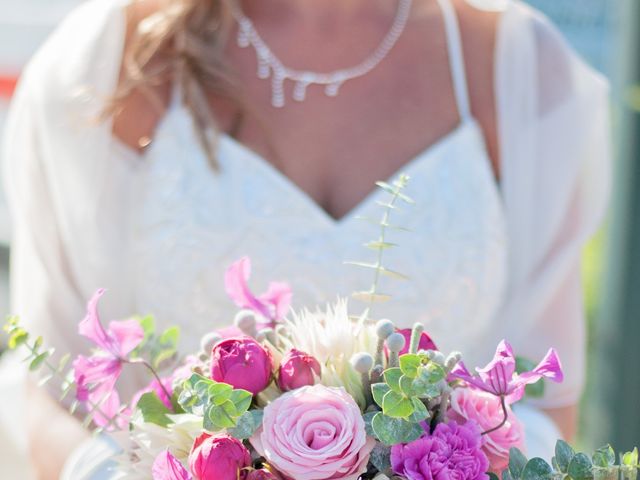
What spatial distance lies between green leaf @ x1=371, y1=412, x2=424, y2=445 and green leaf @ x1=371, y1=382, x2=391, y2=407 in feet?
0.04

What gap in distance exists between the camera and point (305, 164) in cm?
201

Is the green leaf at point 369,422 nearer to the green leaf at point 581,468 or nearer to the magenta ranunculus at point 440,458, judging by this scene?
the magenta ranunculus at point 440,458

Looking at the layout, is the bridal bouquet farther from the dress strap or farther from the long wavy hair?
the dress strap

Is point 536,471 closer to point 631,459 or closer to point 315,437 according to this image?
point 631,459

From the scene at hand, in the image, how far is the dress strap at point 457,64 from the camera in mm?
2066

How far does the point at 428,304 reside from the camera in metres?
1.94

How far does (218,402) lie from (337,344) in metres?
0.16

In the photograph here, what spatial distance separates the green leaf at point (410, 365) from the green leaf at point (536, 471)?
131 millimetres

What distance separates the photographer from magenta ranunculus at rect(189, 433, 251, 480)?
936 millimetres

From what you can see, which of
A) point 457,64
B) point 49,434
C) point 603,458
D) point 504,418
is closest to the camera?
point 603,458

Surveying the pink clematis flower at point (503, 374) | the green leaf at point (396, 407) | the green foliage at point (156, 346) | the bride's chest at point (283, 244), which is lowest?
the bride's chest at point (283, 244)

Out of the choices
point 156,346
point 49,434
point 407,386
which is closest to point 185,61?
point 49,434

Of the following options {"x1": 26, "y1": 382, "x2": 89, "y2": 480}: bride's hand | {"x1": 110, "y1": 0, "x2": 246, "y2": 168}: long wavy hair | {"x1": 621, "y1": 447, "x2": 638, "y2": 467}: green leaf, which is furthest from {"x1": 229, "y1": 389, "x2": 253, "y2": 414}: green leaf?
{"x1": 110, "y1": 0, "x2": 246, "y2": 168}: long wavy hair

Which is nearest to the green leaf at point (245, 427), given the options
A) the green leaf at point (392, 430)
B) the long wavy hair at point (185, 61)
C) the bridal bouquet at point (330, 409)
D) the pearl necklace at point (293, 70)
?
the bridal bouquet at point (330, 409)
